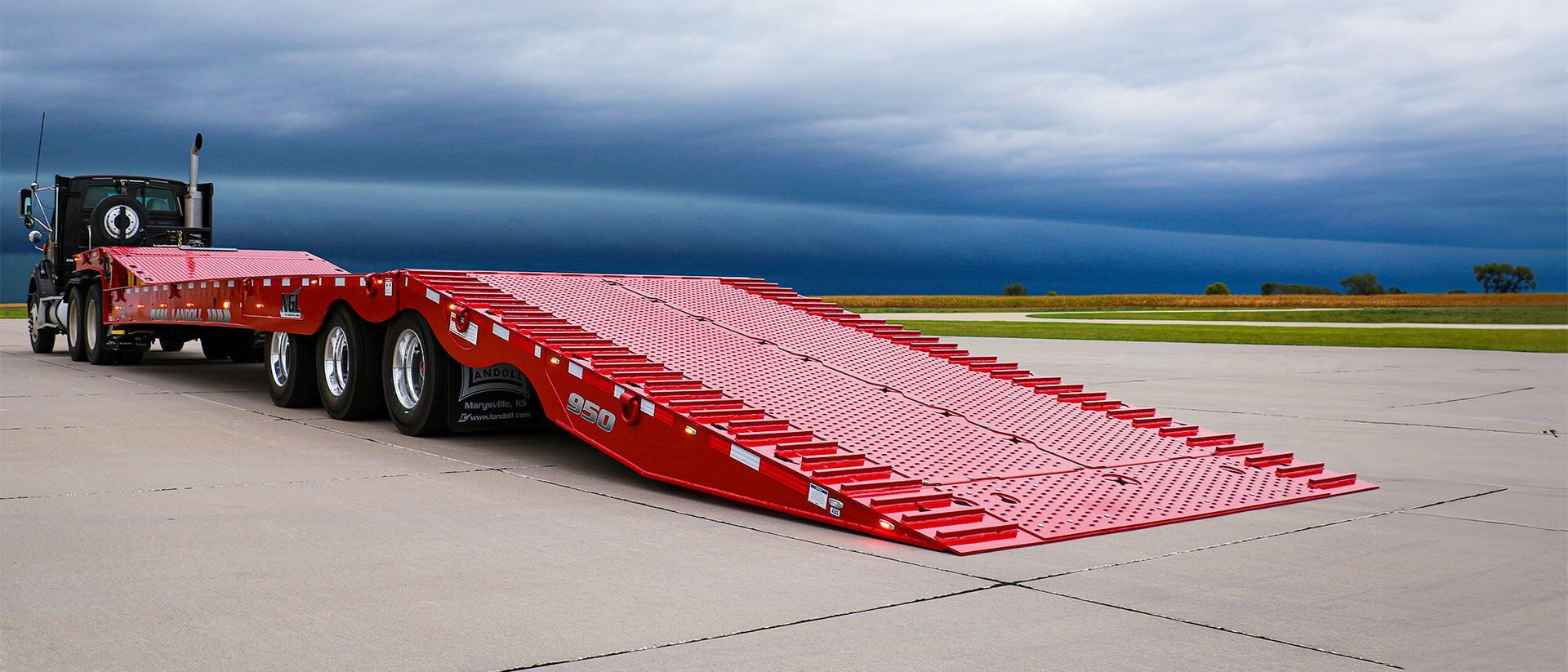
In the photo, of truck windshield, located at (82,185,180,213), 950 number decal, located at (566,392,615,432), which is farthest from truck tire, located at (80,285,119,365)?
950 number decal, located at (566,392,615,432)

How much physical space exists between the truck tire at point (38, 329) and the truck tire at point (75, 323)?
1372 millimetres

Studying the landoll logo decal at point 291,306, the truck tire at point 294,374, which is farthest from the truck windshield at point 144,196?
the landoll logo decal at point 291,306

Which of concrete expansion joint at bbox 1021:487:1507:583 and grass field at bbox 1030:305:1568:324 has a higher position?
grass field at bbox 1030:305:1568:324

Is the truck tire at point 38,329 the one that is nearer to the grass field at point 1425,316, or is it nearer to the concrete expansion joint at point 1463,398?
the concrete expansion joint at point 1463,398

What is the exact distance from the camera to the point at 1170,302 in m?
70.7

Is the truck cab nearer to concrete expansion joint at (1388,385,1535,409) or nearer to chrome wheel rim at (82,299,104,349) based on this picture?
chrome wheel rim at (82,299,104,349)

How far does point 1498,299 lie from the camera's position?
199 feet

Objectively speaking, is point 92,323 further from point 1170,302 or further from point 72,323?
point 1170,302

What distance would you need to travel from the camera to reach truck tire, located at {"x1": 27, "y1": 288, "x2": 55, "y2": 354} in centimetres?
2005

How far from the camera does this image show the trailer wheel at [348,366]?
1032 cm

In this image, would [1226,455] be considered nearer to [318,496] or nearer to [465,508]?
[465,508]

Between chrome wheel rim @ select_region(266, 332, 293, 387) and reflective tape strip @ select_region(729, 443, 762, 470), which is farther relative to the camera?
chrome wheel rim @ select_region(266, 332, 293, 387)

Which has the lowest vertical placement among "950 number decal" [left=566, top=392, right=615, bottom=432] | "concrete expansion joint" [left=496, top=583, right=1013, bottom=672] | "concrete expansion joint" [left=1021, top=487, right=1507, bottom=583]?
"concrete expansion joint" [left=496, top=583, right=1013, bottom=672]

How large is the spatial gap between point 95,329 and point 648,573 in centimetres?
1554
